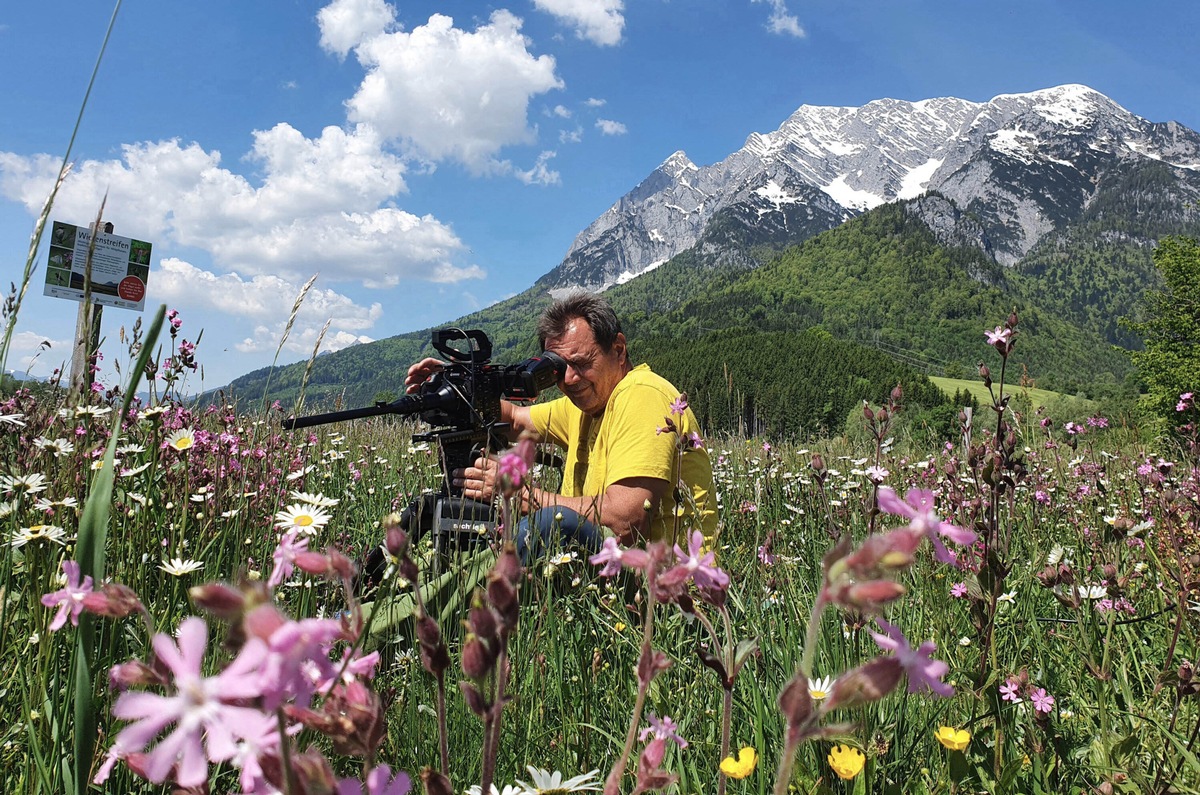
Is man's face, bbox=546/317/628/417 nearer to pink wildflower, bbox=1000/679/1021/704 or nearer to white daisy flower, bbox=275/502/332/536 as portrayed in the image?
white daisy flower, bbox=275/502/332/536

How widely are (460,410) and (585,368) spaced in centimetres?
177

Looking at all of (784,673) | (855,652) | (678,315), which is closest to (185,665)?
(855,652)

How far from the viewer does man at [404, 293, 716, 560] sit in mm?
2742

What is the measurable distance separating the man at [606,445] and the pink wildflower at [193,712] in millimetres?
1888

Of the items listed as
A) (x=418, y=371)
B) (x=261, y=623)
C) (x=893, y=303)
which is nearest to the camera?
(x=261, y=623)

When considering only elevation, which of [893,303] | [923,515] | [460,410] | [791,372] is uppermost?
[893,303]

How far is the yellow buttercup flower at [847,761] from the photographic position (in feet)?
4.13

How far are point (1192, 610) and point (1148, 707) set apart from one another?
47cm

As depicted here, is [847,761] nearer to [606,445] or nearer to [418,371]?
[606,445]

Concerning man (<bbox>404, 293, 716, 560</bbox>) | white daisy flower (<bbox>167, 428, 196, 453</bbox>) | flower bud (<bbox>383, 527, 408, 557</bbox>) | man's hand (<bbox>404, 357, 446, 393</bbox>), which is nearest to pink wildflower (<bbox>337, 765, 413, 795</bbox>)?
flower bud (<bbox>383, 527, 408, 557</bbox>)

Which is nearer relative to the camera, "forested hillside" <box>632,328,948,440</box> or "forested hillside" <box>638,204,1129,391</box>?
"forested hillside" <box>632,328,948,440</box>

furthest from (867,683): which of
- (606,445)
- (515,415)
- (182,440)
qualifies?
(515,415)

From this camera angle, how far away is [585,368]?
166 inches

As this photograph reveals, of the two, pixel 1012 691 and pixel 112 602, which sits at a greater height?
pixel 112 602
